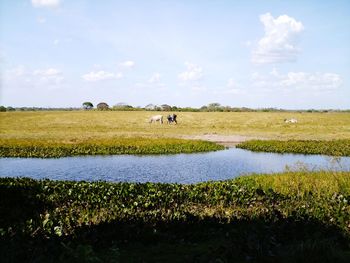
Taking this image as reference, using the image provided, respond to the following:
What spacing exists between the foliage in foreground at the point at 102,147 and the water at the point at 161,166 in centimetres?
188

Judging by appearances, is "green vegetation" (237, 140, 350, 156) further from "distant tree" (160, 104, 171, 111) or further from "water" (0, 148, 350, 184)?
"distant tree" (160, 104, 171, 111)

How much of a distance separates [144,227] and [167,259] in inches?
89.9

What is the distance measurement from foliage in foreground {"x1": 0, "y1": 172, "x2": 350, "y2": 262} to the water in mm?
6358

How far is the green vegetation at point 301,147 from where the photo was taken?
37259 mm

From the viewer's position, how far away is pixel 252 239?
29.2ft

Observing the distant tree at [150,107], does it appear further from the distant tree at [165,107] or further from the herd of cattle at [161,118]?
the herd of cattle at [161,118]

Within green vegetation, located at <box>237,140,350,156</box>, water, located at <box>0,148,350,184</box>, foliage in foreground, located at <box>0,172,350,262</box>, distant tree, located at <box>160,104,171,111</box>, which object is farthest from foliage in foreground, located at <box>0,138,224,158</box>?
distant tree, located at <box>160,104,171,111</box>

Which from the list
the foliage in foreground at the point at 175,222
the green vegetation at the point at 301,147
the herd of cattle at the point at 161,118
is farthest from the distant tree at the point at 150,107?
the foliage in foreground at the point at 175,222

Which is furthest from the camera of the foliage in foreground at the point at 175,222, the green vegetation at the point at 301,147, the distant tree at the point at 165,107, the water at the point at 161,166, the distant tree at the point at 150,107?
the distant tree at the point at 150,107

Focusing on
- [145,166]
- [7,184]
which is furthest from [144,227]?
[145,166]

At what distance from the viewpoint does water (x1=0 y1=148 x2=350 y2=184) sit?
2456 cm

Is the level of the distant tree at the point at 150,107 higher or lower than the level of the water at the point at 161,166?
higher

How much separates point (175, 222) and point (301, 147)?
30.0m

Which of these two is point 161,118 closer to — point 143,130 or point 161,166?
point 143,130
